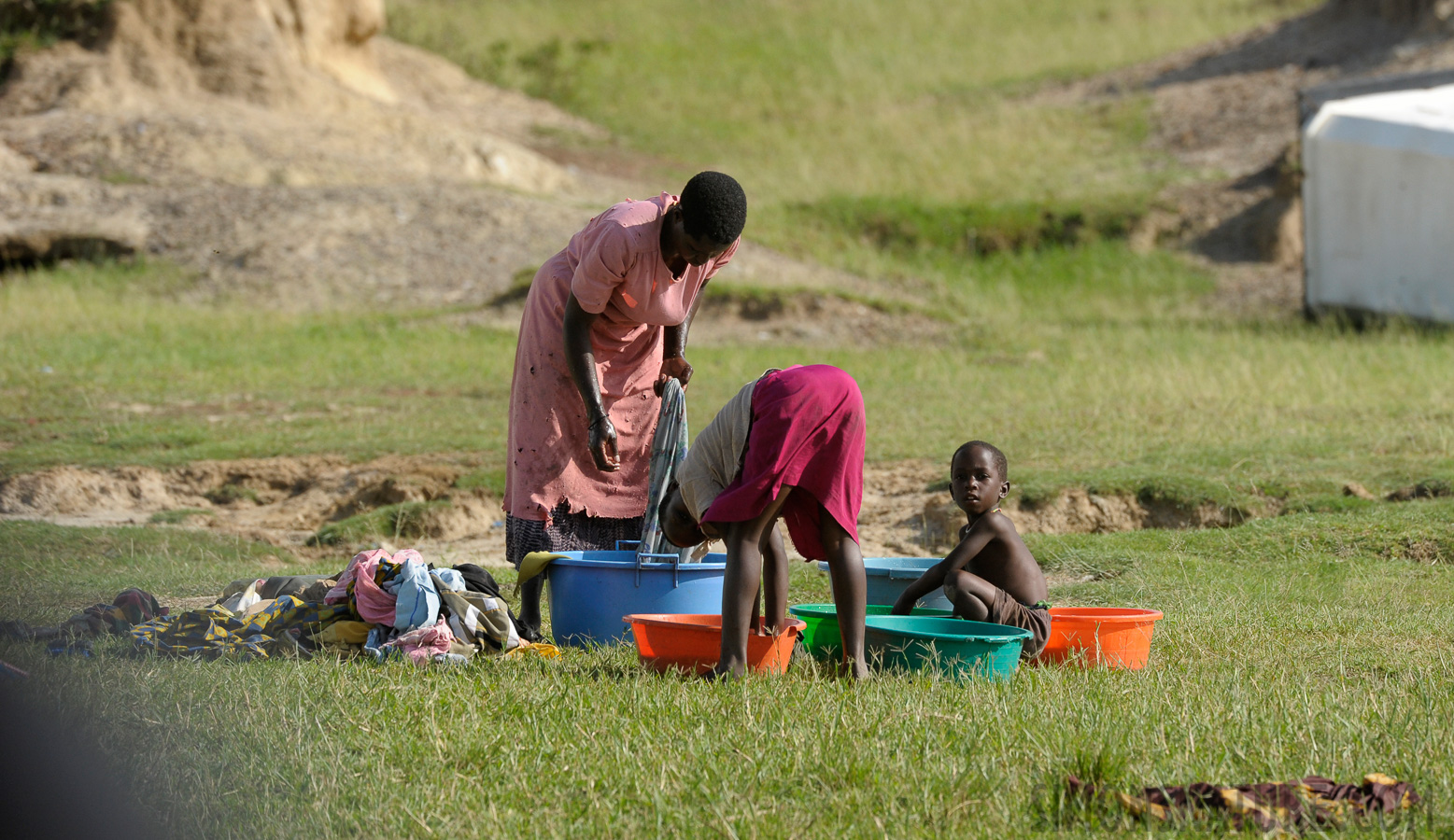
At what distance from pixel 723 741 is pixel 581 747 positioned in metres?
0.33

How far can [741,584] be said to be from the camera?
152 inches

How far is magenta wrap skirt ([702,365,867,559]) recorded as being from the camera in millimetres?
3887

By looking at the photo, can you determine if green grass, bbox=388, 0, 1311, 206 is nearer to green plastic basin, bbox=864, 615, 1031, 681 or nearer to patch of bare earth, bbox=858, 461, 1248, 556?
patch of bare earth, bbox=858, 461, 1248, 556

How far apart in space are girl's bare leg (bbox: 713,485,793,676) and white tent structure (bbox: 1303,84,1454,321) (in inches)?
538

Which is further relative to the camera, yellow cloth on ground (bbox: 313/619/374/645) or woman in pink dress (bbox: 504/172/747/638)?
woman in pink dress (bbox: 504/172/747/638)

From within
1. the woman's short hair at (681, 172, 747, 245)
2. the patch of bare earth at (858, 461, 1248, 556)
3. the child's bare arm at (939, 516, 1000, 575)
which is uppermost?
the woman's short hair at (681, 172, 747, 245)

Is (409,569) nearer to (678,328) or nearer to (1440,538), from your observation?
(678,328)

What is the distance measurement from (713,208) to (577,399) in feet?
3.79

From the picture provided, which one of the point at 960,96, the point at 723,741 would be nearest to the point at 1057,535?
the point at 723,741

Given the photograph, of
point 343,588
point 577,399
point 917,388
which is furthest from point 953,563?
point 917,388

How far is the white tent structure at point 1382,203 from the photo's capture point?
49.4ft

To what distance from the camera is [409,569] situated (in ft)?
15.0

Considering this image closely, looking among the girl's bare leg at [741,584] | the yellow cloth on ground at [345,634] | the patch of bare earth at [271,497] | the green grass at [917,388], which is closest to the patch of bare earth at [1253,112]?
the green grass at [917,388]

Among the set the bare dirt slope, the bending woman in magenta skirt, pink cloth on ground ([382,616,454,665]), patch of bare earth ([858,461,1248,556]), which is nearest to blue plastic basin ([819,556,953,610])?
the bending woman in magenta skirt
